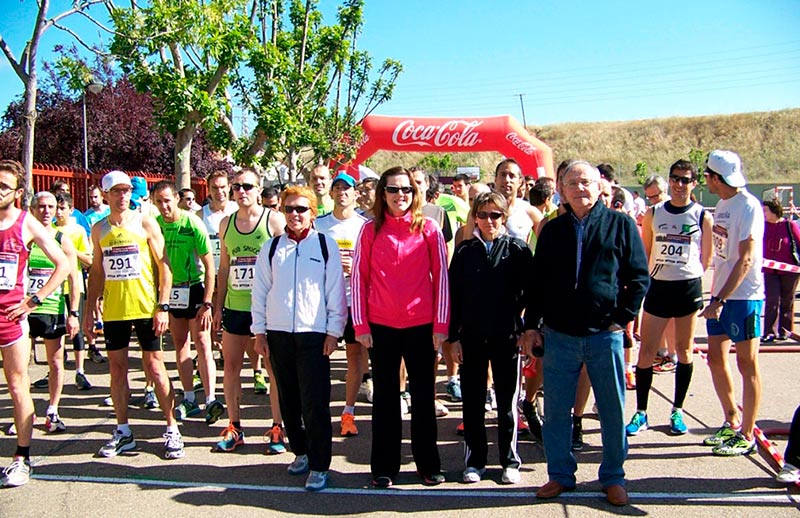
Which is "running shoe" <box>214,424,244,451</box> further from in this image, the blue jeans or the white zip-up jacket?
the blue jeans

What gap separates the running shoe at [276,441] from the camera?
4.97 metres

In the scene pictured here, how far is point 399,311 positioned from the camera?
4230 mm

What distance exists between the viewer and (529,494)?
4152 millimetres

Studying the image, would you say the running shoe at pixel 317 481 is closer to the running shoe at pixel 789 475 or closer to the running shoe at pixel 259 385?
the running shoe at pixel 259 385

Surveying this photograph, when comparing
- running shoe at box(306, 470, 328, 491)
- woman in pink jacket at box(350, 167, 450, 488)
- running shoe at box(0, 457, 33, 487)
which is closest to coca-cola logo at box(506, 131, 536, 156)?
woman in pink jacket at box(350, 167, 450, 488)

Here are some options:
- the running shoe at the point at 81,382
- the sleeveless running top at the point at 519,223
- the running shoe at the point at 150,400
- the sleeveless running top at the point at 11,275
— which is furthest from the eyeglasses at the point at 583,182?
the running shoe at the point at 81,382

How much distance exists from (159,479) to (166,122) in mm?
9463

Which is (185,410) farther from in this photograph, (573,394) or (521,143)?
(521,143)

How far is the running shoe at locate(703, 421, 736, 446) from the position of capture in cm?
471

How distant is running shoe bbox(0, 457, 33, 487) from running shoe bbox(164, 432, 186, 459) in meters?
0.91

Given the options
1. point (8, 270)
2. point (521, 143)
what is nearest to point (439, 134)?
point (521, 143)

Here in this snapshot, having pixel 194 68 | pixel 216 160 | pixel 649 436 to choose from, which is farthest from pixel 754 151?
pixel 649 436

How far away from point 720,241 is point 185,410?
15.2ft

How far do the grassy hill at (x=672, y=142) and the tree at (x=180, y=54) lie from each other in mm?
57615
